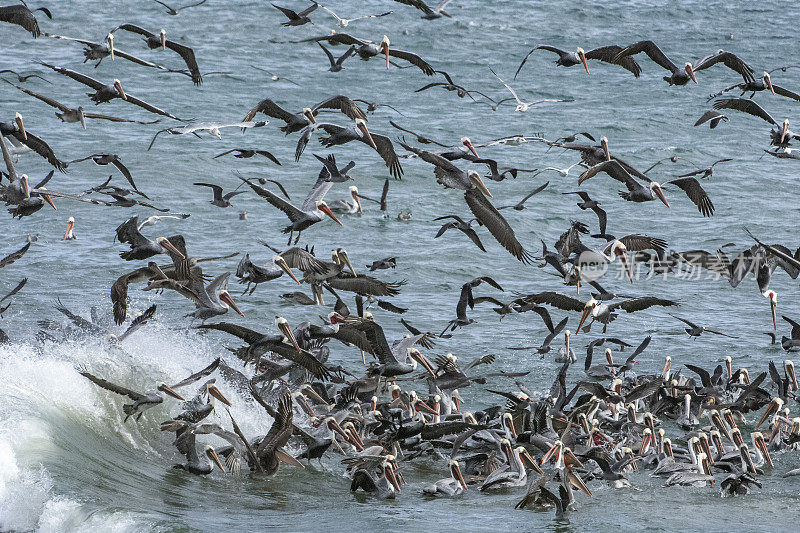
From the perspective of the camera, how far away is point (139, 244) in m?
13.2

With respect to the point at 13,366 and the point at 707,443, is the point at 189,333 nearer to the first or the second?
the point at 13,366

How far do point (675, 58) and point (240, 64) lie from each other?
1758cm

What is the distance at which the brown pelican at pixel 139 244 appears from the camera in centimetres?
1293

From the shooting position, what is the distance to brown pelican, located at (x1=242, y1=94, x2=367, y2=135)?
15.7m

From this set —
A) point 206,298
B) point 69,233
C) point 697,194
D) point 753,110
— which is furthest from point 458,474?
point 69,233

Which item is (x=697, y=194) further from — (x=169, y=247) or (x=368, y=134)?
(x=169, y=247)

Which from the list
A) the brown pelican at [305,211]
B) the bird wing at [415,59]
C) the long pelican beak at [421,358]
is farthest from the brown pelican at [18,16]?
the long pelican beak at [421,358]

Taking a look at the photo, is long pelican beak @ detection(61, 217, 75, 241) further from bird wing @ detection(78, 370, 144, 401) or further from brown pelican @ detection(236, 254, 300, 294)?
bird wing @ detection(78, 370, 144, 401)

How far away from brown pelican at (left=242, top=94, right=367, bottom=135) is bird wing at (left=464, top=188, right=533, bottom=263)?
A: 287 centimetres

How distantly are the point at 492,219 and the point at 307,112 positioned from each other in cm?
355

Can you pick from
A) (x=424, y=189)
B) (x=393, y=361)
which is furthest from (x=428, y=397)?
(x=424, y=189)

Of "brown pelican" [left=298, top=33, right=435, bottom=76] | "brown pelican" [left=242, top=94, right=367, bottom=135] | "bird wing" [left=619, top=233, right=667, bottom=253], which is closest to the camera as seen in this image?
"bird wing" [left=619, top=233, right=667, bottom=253]

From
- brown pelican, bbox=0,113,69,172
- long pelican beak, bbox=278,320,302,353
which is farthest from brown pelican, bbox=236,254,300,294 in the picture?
brown pelican, bbox=0,113,69,172

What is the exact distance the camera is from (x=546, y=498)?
1069cm
